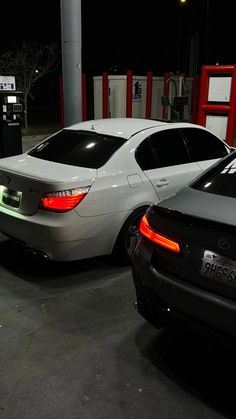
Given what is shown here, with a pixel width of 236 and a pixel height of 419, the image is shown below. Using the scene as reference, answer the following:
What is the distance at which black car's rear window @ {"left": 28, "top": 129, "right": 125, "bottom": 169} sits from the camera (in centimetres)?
482

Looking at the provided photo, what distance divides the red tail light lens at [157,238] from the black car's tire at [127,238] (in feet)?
5.02

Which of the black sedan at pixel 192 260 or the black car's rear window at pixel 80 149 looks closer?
Answer: the black sedan at pixel 192 260

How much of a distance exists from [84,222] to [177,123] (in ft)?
6.20

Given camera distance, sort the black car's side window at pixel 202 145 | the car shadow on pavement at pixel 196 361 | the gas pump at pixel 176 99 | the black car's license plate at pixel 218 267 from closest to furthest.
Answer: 1. the black car's license plate at pixel 218 267
2. the car shadow on pavement at pixel 196 361
3. the black car's side window at pixel 202 145
4. the gas pump at pixel 176 99

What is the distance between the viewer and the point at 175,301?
9.49ft

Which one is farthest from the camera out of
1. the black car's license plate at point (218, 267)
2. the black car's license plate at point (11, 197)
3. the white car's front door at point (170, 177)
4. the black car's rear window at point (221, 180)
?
the white car's front door at point (170, 177)

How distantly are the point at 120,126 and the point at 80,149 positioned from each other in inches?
22.9

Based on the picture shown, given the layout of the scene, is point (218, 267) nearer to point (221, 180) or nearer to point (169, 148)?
point (221, 180)

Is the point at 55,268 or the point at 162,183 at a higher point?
the point at 162,183

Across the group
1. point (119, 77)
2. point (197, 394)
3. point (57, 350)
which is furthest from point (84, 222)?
point (119, 77)

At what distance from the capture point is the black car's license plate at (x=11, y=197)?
4614 millimetres

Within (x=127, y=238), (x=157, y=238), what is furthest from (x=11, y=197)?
(x=157, y=238)

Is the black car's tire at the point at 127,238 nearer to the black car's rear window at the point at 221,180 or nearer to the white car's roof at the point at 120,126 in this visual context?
the white car's roof at the point at 120,126

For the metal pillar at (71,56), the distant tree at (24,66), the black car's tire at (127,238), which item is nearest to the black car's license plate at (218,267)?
the black car's tire at (127,238)
